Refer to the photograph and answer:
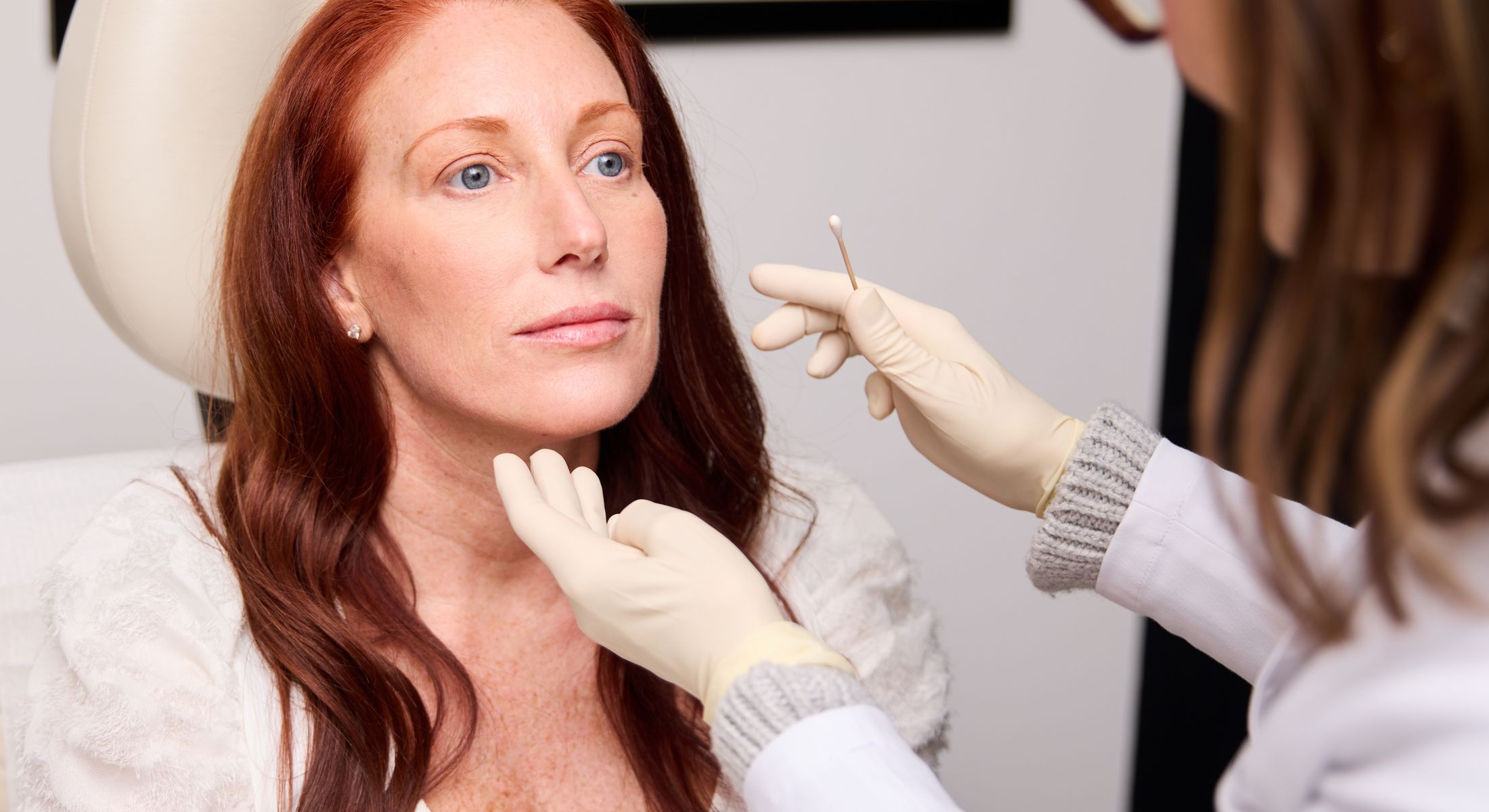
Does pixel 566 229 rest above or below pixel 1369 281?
below

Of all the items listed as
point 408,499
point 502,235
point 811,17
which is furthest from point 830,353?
point 811,17

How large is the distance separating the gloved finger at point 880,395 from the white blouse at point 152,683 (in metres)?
0.25

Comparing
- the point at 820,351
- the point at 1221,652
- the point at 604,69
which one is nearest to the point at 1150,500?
the point at 1221,652

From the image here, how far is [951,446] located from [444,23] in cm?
64

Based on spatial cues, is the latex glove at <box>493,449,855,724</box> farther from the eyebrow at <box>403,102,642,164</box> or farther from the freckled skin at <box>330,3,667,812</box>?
the eyebrow at <box>403,102,642,164</box>

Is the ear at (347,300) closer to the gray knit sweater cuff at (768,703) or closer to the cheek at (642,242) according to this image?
the cheek at (642,242)

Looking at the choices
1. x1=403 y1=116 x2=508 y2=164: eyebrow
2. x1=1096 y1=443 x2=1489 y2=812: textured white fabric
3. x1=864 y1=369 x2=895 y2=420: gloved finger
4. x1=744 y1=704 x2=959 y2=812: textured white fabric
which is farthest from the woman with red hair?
x1=1096 y1=443 x2=1489 y2=812: textured white fabric

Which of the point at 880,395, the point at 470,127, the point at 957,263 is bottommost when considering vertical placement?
the point at 957,263

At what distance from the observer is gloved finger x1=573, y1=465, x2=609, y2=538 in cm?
100

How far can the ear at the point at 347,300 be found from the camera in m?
1.25

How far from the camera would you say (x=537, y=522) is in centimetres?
96

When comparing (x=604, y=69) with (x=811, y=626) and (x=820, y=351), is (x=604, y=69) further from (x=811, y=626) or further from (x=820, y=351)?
(x=811, y=626)

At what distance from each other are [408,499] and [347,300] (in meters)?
0.21

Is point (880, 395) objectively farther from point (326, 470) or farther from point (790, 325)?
point (326, 470)
